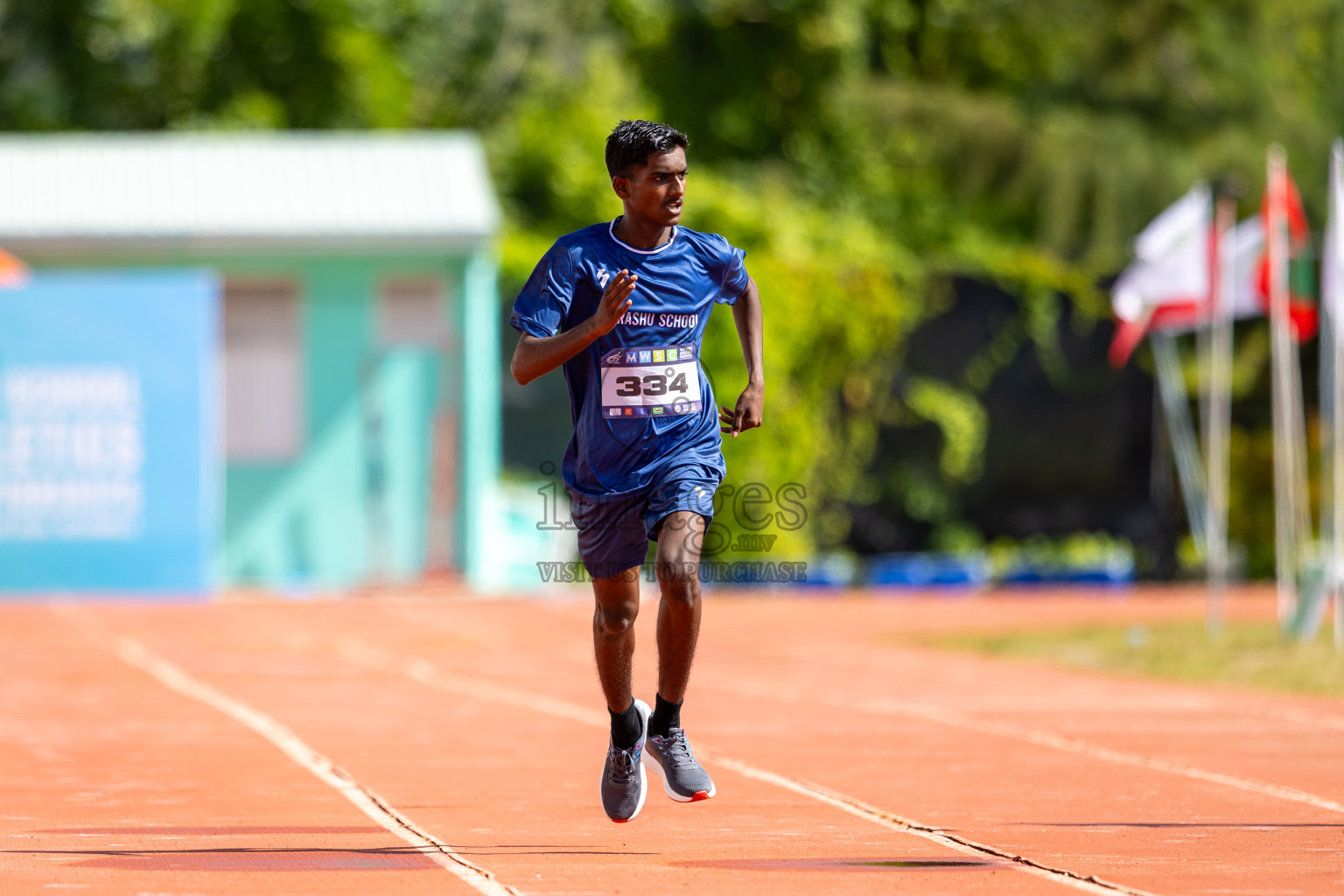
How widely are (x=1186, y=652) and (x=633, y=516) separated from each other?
796cm

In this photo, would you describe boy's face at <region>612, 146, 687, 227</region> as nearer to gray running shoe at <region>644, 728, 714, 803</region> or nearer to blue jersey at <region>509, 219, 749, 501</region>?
blue jersey at <region>509, 219, 749, 501</region>

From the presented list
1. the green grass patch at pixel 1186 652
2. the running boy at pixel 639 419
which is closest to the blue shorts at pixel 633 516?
the running boy at pixel 639 419

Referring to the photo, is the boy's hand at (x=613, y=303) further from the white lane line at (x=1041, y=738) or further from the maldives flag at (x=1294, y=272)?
the maldives flag at (x=1294, y=272)

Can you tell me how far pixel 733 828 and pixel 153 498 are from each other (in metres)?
13.8

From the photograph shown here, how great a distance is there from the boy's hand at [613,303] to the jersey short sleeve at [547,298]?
0.82 feet

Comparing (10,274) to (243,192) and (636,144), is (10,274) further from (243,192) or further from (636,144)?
(636,144)

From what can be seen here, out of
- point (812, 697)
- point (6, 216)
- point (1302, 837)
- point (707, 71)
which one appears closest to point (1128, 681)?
point (812, 697)

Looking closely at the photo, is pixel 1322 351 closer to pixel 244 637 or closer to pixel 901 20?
pixel 244 637

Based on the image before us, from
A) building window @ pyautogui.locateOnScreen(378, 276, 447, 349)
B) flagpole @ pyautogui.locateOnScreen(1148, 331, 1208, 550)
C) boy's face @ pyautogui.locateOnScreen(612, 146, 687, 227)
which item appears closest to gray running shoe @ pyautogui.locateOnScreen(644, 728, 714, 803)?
boy's face @ pyautogui.locateOnScreen(612, 146, 687, 227)

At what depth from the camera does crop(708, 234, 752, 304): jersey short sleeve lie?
5980 millimetres

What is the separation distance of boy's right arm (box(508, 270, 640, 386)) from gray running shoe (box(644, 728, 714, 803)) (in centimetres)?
117

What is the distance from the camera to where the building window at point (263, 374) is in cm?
1998

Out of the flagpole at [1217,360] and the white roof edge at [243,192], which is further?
the white roof edge at [243,192]

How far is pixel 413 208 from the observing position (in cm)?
2005
